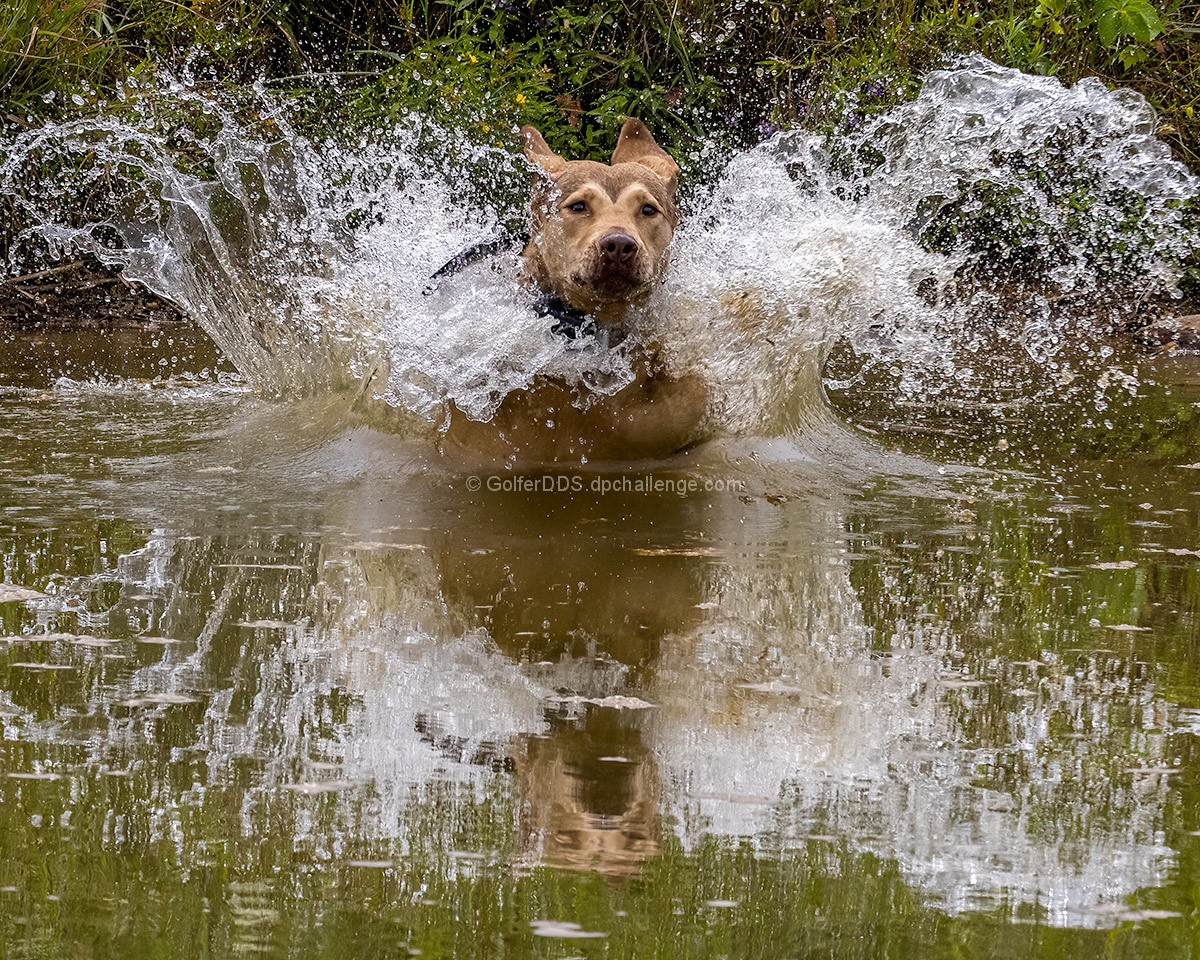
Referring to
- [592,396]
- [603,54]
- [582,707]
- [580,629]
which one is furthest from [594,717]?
[603,54]

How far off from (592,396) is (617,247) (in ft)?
→ 2.06

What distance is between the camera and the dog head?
16.8 feet

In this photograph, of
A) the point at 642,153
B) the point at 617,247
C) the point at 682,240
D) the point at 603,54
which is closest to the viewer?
the point at 617,247

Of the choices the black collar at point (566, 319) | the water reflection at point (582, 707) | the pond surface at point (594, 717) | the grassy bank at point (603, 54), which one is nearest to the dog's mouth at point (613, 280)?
the black collar at point (566, 319)

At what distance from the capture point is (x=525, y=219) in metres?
6.01

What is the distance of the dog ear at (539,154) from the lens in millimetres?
5875

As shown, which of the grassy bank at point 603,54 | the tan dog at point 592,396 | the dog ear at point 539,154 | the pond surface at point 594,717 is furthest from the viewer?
the grassy bank at point 603,54

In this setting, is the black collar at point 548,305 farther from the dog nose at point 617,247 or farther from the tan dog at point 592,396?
the dog nose at point 617,247

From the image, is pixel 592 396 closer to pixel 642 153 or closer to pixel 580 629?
pixel 642 153

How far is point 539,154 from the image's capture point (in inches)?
235

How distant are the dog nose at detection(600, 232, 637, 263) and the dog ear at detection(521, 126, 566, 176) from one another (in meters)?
0.85

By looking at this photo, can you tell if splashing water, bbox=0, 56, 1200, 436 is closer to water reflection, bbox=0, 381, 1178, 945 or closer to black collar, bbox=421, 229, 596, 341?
black collar, bbox=421, 229, 596, 341

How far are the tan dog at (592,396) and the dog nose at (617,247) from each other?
7 centimetres

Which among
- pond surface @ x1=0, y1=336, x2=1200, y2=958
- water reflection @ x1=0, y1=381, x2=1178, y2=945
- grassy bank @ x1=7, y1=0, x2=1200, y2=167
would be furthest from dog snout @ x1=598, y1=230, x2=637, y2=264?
grassy bank @ x1=7, y1=0, x2=1200, y2=167
